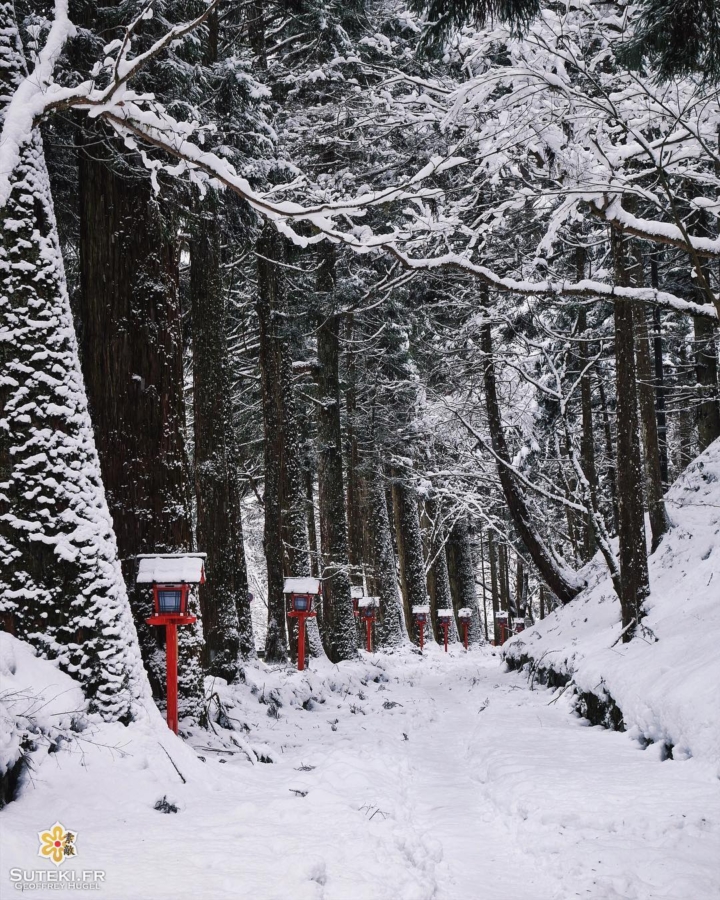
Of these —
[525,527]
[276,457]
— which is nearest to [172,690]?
[276,457]

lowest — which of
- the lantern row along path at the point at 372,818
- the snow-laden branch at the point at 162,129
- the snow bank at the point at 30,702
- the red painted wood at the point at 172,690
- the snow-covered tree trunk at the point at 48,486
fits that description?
the lantern row along path at the point at 372,818

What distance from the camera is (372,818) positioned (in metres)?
4.80

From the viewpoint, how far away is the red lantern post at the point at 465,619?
89.0ft

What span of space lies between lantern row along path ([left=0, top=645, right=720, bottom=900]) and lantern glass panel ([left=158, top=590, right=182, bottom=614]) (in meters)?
1.10

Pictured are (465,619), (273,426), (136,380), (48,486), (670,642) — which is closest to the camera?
(48,486)

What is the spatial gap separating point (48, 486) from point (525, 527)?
11894 mm

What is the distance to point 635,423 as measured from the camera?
31.7 ft

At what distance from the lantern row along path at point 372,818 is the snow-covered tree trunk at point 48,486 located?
1.25 feet

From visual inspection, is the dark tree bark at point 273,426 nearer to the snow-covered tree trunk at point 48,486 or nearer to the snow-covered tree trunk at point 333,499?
the snow-covered tree trunk at point 333,499

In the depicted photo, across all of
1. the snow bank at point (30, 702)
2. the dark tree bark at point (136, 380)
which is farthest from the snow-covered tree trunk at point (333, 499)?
the snow bank at point (30, 702)

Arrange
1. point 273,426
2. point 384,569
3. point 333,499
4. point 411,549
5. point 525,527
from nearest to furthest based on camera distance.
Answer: point 273,426 < point 525,527 < point 333,499 < point 384,569 < point 411,549

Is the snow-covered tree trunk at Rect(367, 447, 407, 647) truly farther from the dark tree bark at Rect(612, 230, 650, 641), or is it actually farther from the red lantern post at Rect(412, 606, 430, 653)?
the dark tree bark at Rect(612, 230, 650, 641)

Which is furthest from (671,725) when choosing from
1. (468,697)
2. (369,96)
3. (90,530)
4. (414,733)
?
(369,96)

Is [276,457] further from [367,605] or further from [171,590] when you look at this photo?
[171,590]
